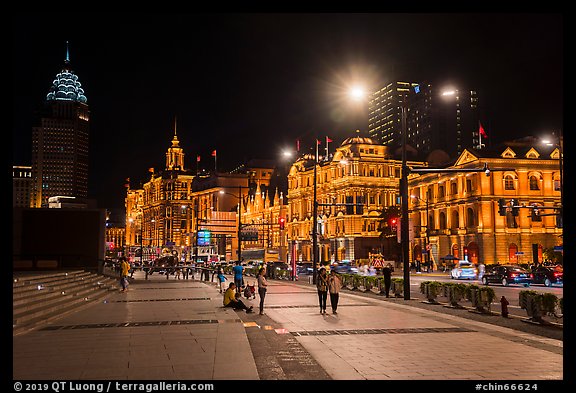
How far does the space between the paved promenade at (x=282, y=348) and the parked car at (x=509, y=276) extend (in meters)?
22.5

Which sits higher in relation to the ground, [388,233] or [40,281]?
[388,233]

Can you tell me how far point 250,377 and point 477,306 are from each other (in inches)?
507

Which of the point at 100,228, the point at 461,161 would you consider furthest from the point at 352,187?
the point at 100,228

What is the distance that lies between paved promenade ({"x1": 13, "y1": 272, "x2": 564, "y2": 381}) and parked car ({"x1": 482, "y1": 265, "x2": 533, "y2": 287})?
22.5 metres

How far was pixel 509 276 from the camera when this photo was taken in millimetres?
40438

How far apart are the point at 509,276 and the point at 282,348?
31.5 m

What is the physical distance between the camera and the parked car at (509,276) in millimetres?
40188

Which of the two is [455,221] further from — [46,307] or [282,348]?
[282,348]

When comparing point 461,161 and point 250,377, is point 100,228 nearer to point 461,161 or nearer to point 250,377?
point 250,377

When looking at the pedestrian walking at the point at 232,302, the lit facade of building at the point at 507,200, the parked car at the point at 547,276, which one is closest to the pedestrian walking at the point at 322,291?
the pedestrian walking at the point at 232,302

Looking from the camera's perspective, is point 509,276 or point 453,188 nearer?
point 509,276

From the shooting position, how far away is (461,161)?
7650 centimetres

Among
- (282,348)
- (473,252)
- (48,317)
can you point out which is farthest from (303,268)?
(282,348)

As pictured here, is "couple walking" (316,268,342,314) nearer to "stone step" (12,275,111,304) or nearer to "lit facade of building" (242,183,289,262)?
"stone step" (12,275,111,304)
